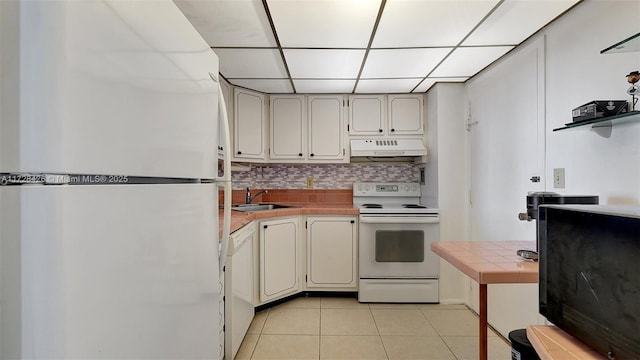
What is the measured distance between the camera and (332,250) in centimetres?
299

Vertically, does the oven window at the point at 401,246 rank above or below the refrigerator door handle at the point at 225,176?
below

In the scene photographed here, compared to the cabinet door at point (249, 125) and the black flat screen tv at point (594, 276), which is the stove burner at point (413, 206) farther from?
the black flat screen tv at point (594, 276)

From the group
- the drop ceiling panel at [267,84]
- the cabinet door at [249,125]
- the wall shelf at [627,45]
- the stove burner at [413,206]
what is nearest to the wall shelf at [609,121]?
the wall shelf at [627,45]

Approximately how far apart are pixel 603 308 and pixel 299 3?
5.61 ft

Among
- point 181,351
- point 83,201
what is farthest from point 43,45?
point 181,351

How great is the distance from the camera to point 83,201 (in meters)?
0.51

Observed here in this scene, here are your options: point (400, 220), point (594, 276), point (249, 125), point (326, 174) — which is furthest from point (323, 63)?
point (594, 276)

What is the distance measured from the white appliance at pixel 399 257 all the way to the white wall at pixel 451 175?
0.11 m

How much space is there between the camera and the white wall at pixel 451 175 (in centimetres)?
290

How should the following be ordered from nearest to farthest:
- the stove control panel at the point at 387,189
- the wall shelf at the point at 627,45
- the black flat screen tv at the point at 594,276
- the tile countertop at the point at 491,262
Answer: the black flat screen tv at the point at 594,276, the wall shelf at the point at 627,45, the tile countertop at the point at 491,262, the stove control panel at the point at 387,189

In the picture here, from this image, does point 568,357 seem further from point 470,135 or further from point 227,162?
point 470,135

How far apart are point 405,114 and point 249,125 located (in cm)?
165

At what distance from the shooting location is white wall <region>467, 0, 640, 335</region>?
1345mm

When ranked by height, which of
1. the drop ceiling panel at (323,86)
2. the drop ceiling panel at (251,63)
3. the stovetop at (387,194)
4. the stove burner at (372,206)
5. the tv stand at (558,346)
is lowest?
the tv stand at (558,346)
